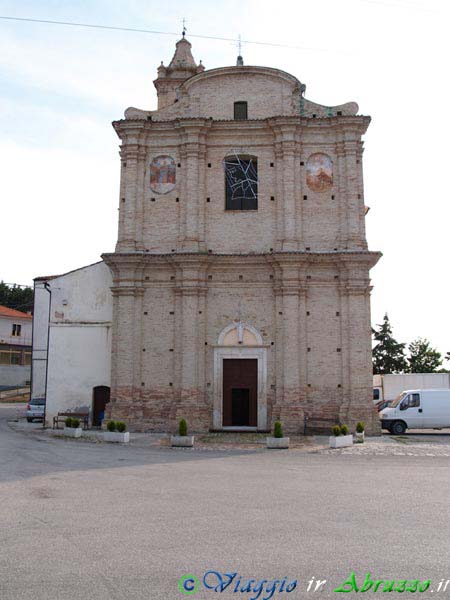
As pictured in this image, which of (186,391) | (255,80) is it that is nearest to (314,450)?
(186,391)

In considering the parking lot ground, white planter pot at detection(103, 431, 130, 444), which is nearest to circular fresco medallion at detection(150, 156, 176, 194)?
white planter pot at detection(103, 431, 130, 444)

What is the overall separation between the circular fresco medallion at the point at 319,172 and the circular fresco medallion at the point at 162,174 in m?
5.71

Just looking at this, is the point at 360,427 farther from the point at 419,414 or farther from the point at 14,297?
the point at 14,297

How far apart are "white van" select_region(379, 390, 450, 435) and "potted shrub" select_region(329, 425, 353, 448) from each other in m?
5.87

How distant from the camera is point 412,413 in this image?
23.9 metres

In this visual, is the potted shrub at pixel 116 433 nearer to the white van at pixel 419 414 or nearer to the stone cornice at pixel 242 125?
the white van at pixel 419 414

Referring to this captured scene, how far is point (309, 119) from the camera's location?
24344mm

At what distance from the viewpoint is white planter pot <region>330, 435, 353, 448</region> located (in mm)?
17922

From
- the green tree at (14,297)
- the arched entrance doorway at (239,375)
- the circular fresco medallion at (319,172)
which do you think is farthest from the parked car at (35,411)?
the green tree at (14,297)

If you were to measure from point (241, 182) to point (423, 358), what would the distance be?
122ft

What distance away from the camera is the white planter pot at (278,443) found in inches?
696

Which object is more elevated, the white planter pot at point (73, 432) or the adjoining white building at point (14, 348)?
the adjoining white building at point (14, 348)

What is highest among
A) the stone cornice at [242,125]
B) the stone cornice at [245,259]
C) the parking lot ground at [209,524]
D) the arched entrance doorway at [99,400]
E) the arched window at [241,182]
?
the stone cornice at [242,125]

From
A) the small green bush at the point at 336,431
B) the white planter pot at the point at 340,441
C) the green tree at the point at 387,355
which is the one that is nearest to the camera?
the white planter pot at the point at 340,441
